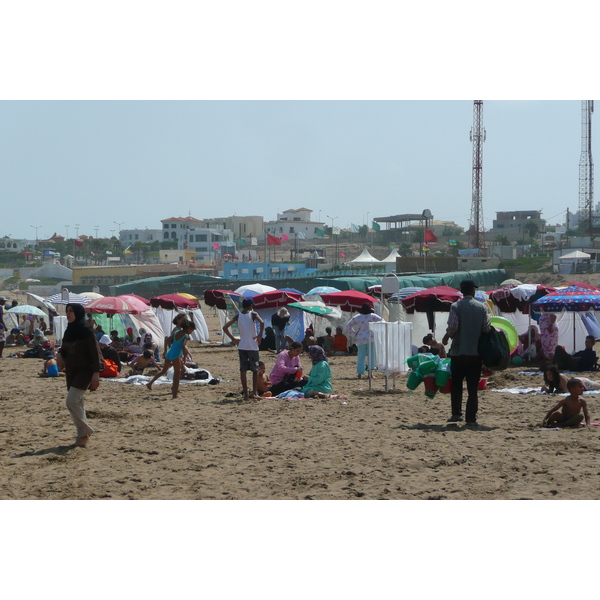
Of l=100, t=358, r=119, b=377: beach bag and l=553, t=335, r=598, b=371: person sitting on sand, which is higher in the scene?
l=553, t=335, r=598, b=371: person sitting on sand

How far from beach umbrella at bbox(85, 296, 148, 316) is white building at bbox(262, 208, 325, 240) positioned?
107m

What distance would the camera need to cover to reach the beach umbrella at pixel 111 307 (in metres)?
14.7

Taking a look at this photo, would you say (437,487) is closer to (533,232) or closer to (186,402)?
(186,402)

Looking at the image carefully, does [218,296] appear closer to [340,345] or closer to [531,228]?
[340,345]

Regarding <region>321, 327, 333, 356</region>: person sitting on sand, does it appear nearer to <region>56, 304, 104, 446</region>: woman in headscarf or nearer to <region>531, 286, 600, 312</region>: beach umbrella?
<region>531, 286, 600, 312</region>: beach umbrella

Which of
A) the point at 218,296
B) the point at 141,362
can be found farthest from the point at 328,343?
the point at 141,362

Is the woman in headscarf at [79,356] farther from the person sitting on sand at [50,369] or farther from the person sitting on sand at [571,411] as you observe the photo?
the person sitting on sand at [50,369]

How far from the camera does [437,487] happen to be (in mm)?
5148

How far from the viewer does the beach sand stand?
204 inches

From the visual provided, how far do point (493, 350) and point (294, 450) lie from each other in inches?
89.2

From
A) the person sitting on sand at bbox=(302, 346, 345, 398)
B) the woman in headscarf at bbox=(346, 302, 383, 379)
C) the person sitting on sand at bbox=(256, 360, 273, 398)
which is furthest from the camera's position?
the woman in headscarf at bbox=(346, 302, 383, 379)

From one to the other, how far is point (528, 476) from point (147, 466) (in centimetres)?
288

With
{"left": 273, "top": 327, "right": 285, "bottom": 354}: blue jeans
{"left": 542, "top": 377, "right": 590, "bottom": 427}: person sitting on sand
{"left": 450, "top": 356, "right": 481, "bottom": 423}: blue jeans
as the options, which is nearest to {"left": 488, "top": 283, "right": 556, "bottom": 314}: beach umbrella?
{"left": 273, "top": 327, "right": 285, "bottom": 354}: blue jeans
